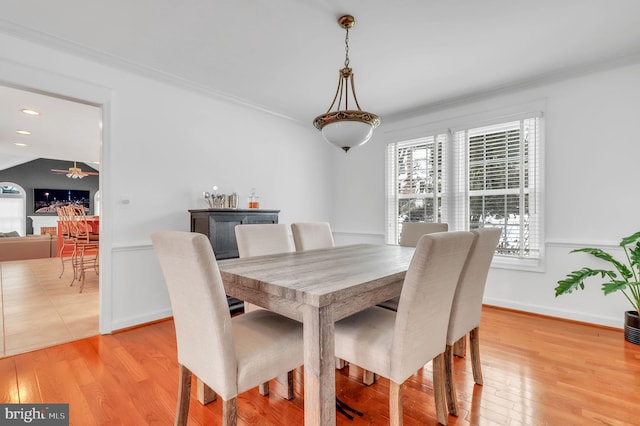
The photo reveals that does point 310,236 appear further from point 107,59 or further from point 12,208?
point 12,208

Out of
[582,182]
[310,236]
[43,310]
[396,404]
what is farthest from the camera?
[43,310]

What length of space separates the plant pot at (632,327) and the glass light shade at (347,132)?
2800 millimetres

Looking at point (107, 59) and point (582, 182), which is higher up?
point (107, 59)

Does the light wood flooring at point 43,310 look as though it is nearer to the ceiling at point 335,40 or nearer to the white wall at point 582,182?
the ceiling at point 335,40

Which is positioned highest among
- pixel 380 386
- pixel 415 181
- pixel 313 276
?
pixel 415 181

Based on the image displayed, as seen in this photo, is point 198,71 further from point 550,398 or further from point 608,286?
point 608,286

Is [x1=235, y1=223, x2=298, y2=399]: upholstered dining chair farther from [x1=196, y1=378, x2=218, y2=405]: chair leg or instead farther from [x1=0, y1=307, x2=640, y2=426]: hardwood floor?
[x1=0, y1=307, x2=640, y2=426]: hardwood floor

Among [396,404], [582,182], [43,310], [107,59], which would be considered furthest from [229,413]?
[582,182]

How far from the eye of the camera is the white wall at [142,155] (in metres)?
2.52

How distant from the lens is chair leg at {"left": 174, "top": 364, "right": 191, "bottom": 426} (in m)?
1.39

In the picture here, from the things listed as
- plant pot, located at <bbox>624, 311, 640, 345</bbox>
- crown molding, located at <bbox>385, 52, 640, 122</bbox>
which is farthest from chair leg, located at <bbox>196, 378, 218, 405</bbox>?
crown molding, located at <bbox>385, 52, 640, 122</bbox>

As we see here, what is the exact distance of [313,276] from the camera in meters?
1.46

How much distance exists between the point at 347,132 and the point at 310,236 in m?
1.18

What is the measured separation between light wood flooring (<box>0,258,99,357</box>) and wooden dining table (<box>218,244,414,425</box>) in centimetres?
213
